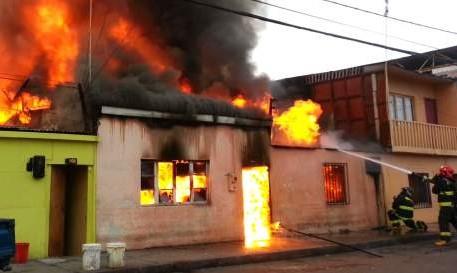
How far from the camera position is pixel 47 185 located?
1101 centimetres

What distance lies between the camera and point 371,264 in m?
10.3

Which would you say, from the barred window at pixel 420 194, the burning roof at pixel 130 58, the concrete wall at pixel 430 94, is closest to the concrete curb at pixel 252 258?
the burning roof at pixel 130 58

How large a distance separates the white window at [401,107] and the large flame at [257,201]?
290 inches

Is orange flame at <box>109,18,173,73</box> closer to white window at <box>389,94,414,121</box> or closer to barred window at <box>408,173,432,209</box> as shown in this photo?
white window at <box>389,94,414,121</box>

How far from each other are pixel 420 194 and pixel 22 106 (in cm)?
1477

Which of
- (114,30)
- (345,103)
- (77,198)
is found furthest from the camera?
(345,103)

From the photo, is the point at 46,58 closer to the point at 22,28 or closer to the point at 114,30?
the point at 22,28

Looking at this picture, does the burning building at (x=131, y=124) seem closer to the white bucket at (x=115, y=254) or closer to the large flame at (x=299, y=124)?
the large flame at (x=299, y=124)

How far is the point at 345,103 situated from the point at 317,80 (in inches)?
66.3

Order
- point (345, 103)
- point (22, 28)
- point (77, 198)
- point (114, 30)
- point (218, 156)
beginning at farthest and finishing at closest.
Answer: point (345, 103) → point (114, 30) → point (22, 28) → point (218, 156) → point (77, 198)

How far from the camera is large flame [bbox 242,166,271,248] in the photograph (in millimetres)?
14523

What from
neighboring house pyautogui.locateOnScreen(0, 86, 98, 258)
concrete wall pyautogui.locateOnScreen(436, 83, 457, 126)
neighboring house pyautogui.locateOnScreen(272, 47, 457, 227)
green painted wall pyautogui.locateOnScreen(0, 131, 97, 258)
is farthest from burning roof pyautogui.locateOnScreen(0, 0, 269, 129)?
concrete wall pyautogui.locateOnScreen(436, 83, 457, 126)

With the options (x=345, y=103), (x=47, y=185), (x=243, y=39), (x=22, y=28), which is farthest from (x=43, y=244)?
(x=345, y=103)

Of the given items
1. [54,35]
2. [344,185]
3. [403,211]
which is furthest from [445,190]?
[54,35]
